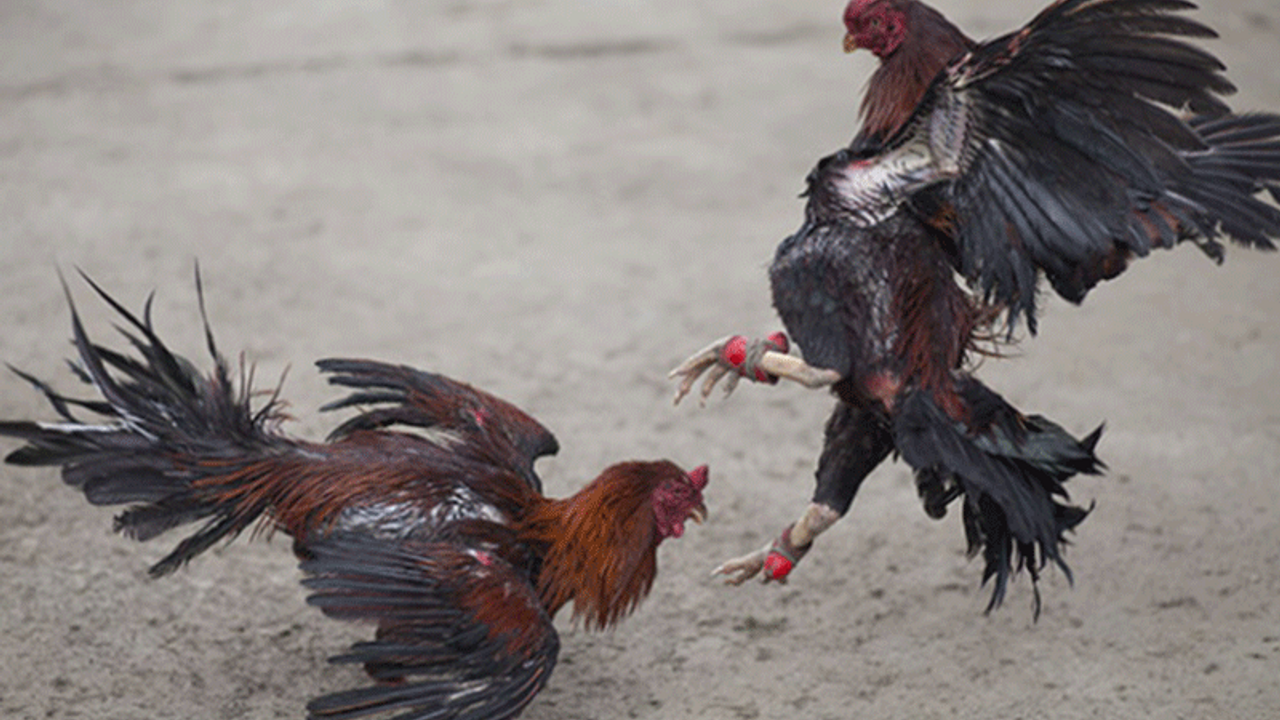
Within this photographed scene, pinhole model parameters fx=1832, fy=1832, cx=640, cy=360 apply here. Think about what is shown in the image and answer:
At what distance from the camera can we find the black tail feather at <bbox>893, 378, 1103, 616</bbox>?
3.71m

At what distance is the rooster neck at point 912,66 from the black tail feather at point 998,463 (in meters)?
0.57

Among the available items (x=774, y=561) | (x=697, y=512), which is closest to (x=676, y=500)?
(x=697, y=512)

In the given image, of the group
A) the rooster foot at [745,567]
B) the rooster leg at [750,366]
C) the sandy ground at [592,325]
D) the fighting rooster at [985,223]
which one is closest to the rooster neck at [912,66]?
the fighting rooster at [985,223]

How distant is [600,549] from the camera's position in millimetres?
3842

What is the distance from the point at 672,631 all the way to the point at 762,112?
3.74m

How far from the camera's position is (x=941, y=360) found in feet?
12.5

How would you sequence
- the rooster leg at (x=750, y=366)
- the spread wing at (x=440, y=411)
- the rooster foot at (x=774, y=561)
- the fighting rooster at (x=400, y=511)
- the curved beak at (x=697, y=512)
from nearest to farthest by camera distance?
the fighting rooster at (x=400, y=511) < the rooster leg at (x=750, y=366) < the curved beak at (x=697, y=512) < the rooster foot at (x=774, y=561) < the spread wing at (x=440, y=411)

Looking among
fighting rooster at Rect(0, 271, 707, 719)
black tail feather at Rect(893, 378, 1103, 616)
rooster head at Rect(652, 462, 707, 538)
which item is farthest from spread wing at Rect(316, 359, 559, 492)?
black tail feather at Rect(893, 378, 1103, 616)

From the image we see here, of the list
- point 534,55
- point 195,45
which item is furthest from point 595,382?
point 195,45

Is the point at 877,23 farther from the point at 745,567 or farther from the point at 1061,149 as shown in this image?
the point at 745,567

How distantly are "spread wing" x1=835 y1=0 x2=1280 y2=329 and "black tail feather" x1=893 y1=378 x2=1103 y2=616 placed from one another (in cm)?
24

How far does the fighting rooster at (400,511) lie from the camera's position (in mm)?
3654

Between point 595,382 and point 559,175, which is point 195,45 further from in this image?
point 595,382

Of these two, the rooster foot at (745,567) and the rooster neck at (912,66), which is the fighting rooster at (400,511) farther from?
the rooster neck at (912,66)
